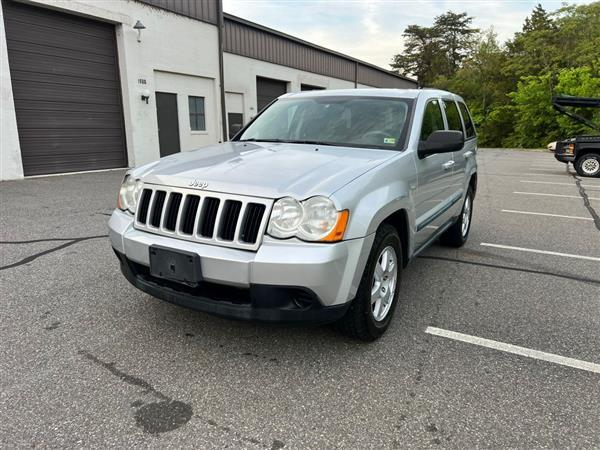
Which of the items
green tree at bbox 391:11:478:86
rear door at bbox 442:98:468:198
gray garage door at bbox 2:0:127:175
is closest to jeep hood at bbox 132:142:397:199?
rear door at bbox 442:98:468:198

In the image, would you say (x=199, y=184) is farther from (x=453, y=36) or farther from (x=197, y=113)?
(x=453, y=36)

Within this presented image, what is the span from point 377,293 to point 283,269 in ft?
2.97

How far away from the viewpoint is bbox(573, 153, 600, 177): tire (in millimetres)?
13416

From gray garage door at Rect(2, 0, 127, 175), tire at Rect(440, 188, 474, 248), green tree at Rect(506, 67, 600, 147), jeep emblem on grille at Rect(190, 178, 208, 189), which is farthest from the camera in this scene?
green tree at Rect(506, 67, 600, 147)

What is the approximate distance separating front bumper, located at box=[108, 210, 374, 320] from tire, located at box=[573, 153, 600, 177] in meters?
13.8

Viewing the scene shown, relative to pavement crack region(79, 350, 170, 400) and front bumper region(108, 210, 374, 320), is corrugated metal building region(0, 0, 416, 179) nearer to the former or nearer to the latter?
pavement crack region(79, 350, 170, 400)

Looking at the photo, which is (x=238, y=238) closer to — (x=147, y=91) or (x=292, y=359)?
(x=292, y=359)

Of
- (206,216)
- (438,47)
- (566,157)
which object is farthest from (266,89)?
(438,47)

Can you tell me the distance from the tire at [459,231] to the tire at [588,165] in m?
10.3

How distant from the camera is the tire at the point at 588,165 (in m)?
13.4

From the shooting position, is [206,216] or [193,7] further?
[193,7]

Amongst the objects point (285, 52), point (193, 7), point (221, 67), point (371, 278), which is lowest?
point (371, 278)

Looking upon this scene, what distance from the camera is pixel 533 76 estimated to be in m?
35.1

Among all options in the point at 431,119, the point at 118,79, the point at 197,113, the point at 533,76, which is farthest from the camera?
the point at 533,76
